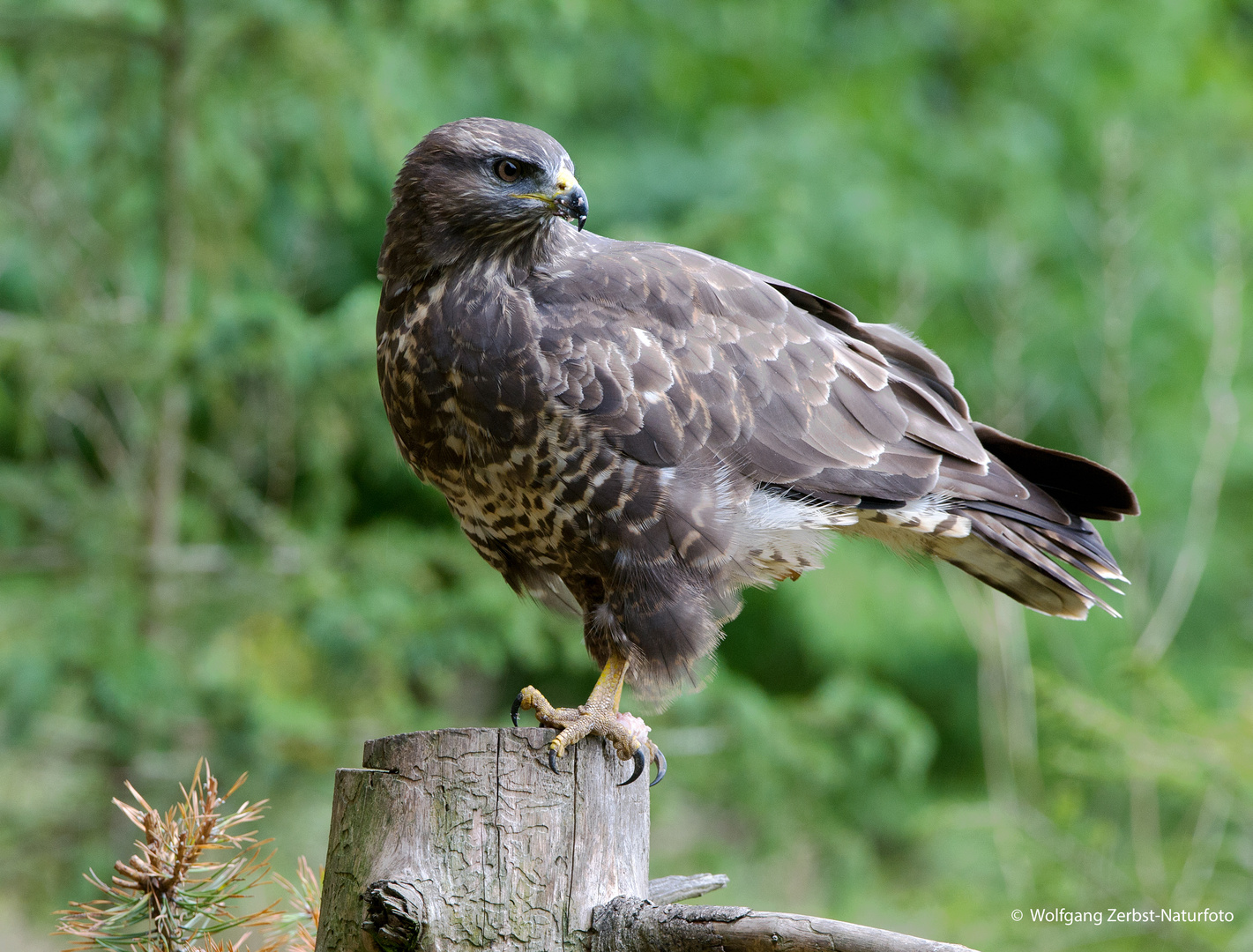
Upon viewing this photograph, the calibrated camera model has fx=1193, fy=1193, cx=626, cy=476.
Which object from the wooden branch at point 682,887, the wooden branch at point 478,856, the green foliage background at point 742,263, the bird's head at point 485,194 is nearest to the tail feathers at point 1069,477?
the green foliage background at point 742,263

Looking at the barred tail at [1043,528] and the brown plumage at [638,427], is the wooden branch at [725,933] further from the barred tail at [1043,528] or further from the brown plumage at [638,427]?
the barred tail at [1043,528]

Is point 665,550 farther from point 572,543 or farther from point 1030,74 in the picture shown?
point 1030,74

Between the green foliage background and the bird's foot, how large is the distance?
181cm

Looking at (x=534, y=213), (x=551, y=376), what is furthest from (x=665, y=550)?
(x=534, y=213)

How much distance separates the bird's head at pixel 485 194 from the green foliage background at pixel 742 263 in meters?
1.28

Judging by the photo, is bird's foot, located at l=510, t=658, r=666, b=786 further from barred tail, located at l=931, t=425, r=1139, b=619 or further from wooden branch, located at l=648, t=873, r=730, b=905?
barred tail, located at l=931, t=425, r=1139, b=619

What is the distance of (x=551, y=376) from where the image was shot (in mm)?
2756

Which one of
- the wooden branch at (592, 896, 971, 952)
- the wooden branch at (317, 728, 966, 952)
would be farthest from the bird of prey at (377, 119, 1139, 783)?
the wooden branch at (592, 896, 971, 952)

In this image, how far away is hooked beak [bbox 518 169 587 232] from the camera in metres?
2.90

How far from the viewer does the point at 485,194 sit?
293 centimetres

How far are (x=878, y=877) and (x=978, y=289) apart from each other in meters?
3.56

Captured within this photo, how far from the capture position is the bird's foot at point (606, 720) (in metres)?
2.64

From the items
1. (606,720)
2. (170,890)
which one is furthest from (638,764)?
(170,890)

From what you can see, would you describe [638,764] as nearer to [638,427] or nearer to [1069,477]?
[638,427]
